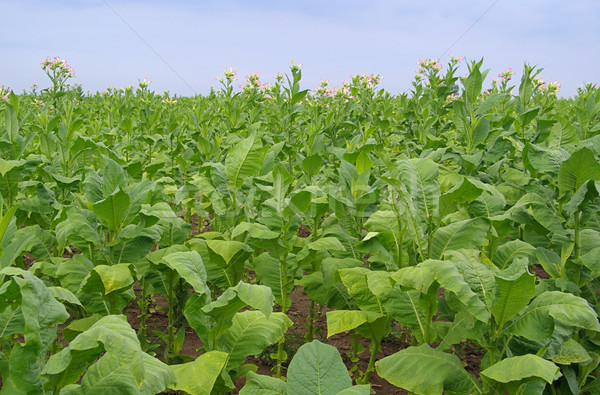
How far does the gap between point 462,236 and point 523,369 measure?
0.64 metres

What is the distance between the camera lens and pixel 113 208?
218 centimetres

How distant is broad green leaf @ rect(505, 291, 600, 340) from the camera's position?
1.51 m

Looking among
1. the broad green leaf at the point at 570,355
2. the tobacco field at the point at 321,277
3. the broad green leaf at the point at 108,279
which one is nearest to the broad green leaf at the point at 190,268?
the tobacco field at the point at 321,277

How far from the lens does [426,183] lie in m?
2.14

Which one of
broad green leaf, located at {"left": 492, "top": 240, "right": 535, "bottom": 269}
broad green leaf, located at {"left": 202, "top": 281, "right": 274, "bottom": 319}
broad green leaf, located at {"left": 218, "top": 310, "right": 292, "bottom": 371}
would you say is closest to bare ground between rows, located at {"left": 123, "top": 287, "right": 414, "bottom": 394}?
broad green leaf, located at {"left": 218, "top": 310, "right": 292, "bottom": 371}

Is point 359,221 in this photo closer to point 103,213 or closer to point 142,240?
point 142,240

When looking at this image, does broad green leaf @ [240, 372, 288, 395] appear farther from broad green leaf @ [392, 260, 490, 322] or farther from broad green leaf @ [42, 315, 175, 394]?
broad green leaf @ [392, 260, 490, 322]

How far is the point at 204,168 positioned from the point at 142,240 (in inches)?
35.1

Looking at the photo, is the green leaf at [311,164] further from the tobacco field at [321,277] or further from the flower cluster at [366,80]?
the flower cluster at [366,80]

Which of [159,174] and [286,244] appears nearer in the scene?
[286,244]

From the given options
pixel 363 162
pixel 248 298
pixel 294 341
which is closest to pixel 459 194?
pixel 363 162

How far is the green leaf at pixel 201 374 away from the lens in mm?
1661

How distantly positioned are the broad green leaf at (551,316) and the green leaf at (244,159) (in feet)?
5.12

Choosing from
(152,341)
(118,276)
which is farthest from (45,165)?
(118,276)
